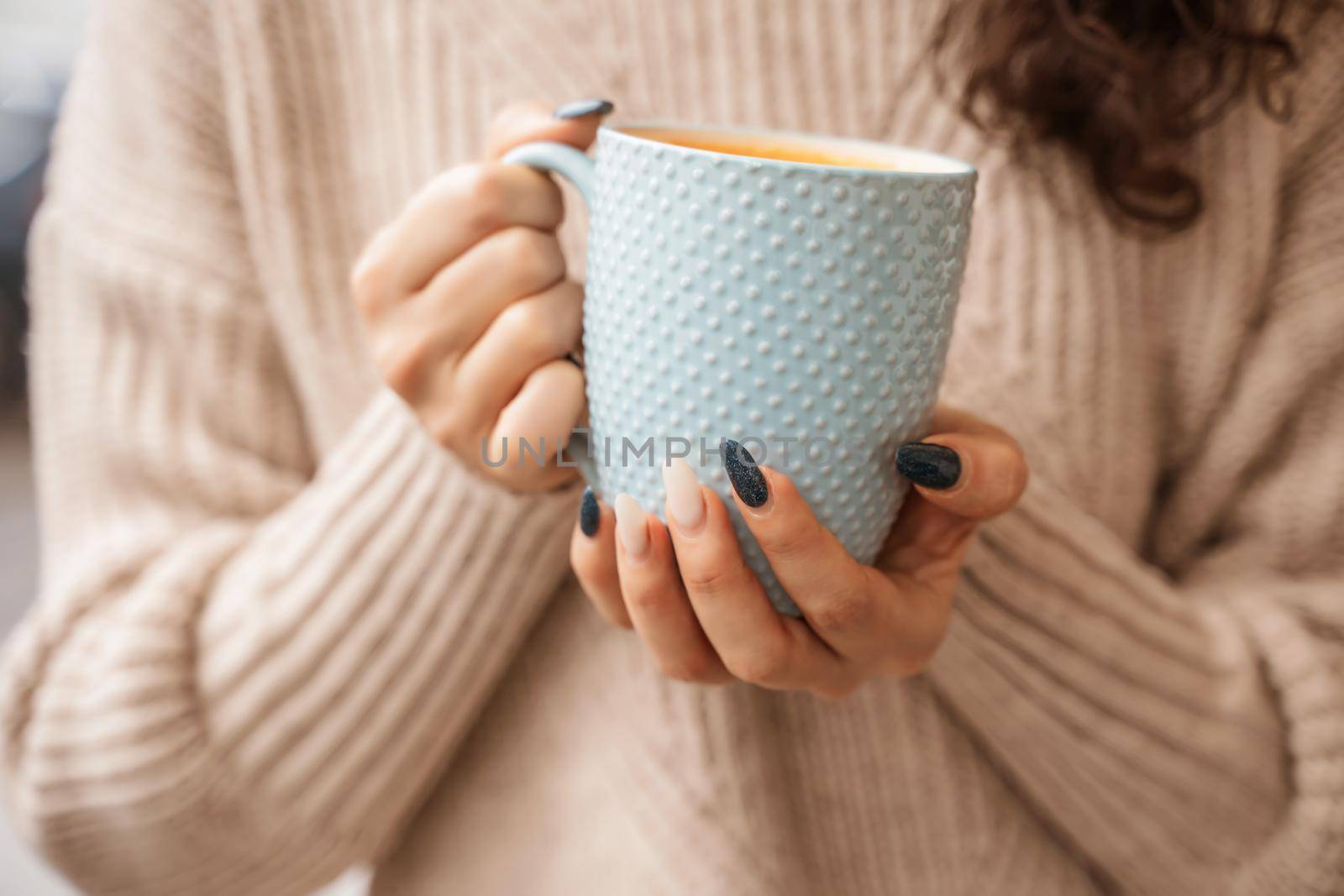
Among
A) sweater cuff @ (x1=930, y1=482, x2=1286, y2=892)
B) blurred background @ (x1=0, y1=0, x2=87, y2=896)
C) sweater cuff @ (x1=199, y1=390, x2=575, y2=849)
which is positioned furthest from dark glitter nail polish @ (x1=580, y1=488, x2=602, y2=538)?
blurred background @ (x1=0, y1=0, x2=87, y2=896)

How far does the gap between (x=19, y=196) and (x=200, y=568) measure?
6.32 feet

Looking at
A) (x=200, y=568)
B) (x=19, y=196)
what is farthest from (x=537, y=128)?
(x=19, y=196)

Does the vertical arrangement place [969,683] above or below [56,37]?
below

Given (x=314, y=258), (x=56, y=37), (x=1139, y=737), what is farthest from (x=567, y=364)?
(x=56, y=37)

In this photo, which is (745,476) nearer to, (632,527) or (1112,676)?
(632,527)

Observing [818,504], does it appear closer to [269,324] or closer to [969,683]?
[969,683]

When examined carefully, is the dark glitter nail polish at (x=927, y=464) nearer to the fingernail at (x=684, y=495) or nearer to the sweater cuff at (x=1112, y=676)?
the fingernail at (x=684, y=495)

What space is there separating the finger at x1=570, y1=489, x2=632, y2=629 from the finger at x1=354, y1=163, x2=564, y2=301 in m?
0.13

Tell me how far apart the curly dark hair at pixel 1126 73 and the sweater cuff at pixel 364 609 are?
41 cm

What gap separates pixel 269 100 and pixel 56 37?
167 centimetres

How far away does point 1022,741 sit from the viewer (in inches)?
23.2

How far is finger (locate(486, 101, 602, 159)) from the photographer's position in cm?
40

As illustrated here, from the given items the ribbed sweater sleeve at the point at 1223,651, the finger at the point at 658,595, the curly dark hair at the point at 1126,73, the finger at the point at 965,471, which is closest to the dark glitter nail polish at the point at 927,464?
the finger at the point at 965,471

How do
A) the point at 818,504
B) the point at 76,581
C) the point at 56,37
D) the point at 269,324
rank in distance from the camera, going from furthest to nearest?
the point at 56,37, the point at 269,324, the point at 76,581, the point at 818,504
